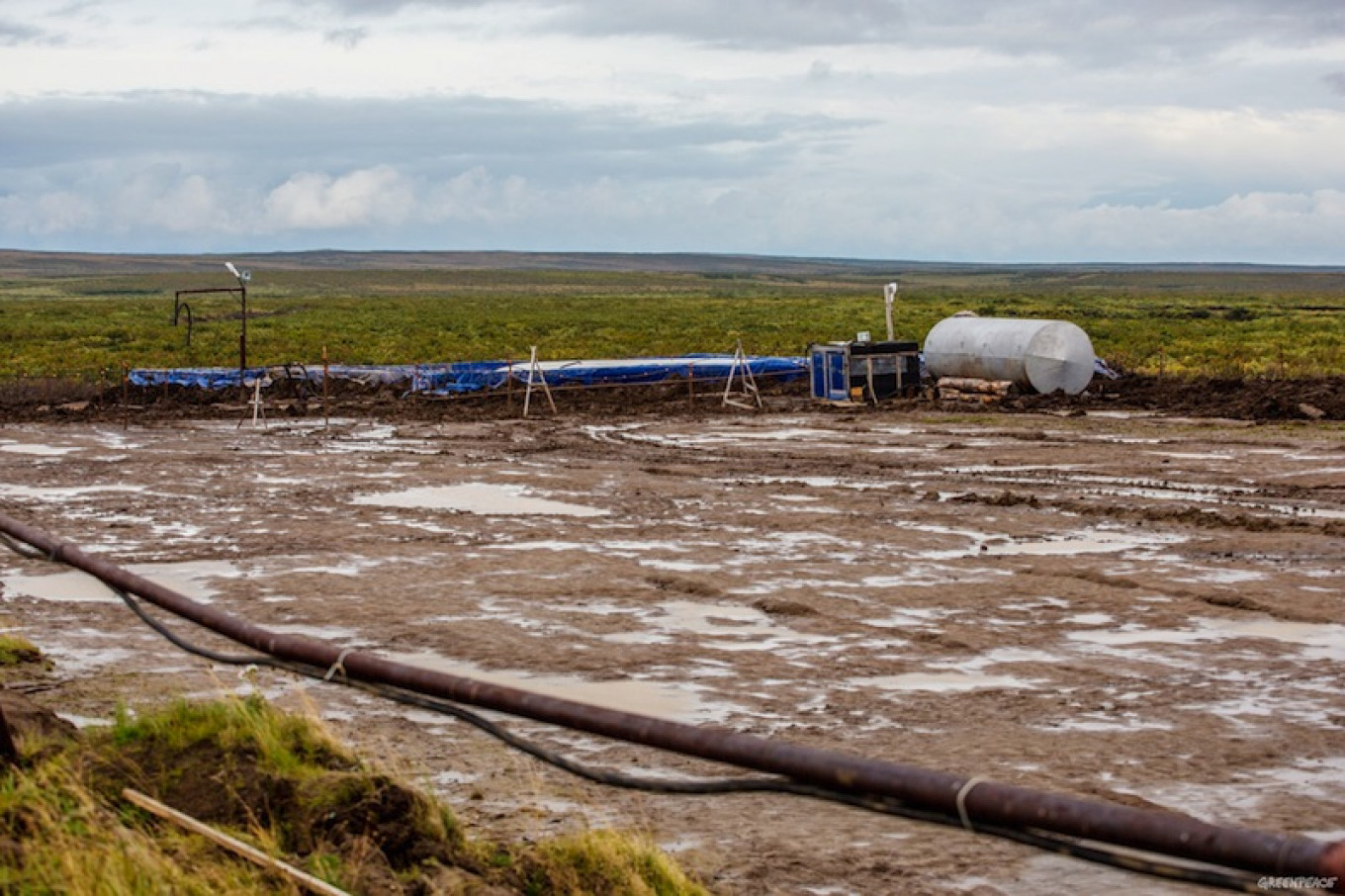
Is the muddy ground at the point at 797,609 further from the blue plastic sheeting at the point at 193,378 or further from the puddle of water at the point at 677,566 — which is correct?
the blue plastic sheeting at the point at 193,378

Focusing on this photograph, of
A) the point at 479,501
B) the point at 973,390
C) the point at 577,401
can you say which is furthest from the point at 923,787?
the point at 973,390

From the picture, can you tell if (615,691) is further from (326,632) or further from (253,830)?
(253,830)

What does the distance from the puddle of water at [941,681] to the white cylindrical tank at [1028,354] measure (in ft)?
81.1

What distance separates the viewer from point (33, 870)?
5.46 meters

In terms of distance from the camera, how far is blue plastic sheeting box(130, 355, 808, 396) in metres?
37.2

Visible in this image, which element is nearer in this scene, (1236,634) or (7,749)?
(7,749)

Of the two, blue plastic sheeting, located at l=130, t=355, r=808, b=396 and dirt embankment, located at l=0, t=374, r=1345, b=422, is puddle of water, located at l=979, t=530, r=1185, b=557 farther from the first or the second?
blue plastic sheeting, located at l=130, t=355, r=808, b=396

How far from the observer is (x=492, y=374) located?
37000 mm

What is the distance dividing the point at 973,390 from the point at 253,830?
102 feet

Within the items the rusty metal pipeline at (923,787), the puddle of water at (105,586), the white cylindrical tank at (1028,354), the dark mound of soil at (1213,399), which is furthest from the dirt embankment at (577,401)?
the rusty metal pipeline at (923,787)

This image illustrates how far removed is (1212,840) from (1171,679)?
24.0 feet

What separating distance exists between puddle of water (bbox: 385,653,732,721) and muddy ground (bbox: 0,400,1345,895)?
0.04 meters

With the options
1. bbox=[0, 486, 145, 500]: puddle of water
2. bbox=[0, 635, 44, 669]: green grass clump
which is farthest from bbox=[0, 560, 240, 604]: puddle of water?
bbox=[0, 486, 145, 500]: puddle of water

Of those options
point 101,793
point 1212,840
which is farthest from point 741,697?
point 1212,840
